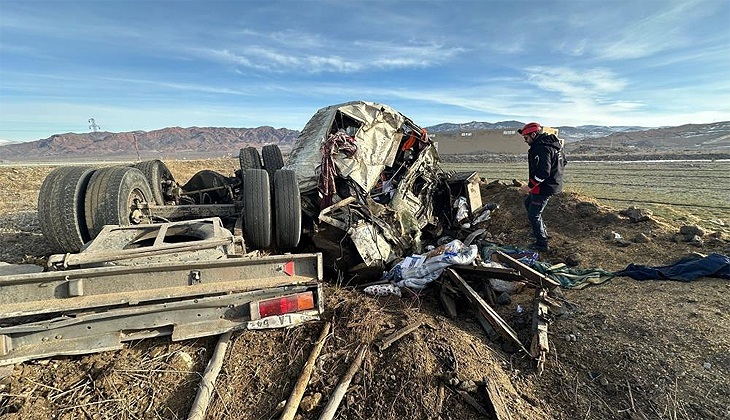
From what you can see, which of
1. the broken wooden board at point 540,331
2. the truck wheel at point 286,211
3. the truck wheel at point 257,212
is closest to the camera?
the broken wooden board at point 540,331

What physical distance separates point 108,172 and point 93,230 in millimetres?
632

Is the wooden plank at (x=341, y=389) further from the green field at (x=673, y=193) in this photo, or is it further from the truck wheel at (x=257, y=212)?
the green field at (x=673, y=193)

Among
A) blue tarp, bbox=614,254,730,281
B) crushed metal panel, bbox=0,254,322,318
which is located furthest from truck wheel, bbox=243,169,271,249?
blue tarp, bbox=614,254,730,281

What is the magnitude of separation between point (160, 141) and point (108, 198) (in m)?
139

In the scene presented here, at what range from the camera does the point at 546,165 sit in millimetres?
4848

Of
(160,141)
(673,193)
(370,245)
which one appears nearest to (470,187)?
(370,245)

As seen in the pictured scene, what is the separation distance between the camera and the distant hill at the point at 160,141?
104 meters

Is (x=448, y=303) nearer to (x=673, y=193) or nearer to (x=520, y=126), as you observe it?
(x=673, y=193)

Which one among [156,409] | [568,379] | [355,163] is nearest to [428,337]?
[568,379]

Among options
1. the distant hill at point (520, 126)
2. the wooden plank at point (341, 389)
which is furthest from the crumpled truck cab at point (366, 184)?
the distant hill at point (520, 126)

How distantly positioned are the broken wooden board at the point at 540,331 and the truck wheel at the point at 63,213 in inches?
162

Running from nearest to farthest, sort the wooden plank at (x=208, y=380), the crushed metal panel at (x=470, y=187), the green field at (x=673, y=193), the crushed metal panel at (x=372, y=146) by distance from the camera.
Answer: the wooden plank at (x=208, y=380)
the crushed metal panel at (x=372, y=146)
the crushed metal panel at (x=470, y=187)
the green field at (x=673, y=193)

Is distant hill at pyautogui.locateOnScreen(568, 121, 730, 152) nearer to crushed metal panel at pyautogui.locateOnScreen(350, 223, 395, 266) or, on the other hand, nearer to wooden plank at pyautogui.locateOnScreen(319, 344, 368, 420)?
crushed metal panel at pyautogui.locateOnScreen(350, 223, 395, 266)

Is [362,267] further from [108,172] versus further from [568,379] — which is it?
[108,172]
